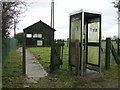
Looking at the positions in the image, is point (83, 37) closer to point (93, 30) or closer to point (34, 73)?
point (93, 30)

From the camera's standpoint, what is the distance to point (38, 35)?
1660 inches

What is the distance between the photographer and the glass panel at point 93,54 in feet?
29.2

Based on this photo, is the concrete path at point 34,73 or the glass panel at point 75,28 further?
the glass panel at point 75,28

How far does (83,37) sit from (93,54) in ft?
3.02

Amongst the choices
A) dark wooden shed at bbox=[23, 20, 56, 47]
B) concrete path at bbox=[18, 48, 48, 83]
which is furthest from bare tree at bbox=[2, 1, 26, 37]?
dark wooden shed at bbox=[23, 20, 56, 47]

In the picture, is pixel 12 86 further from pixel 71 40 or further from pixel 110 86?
pixel 71 40

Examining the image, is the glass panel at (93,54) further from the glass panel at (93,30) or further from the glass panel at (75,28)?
the glass panel at (75,28)

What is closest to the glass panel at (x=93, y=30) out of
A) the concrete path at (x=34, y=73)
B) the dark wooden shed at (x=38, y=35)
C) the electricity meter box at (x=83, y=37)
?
the electricity meter box at (x=83, y=37)

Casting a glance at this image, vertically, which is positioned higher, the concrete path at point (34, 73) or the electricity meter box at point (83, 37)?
the electricity meter box at point (83, 37)

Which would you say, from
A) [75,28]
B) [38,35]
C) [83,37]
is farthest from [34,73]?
[38,35]

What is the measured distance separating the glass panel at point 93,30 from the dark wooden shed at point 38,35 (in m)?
31.9

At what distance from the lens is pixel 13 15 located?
11312 millimetres

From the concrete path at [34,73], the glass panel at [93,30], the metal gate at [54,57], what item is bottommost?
the concrete path at [34,73]

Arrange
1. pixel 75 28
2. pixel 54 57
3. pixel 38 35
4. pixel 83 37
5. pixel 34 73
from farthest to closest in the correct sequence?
1. pixel 38 35
2. pixel 83 37
3. pixel 75 28
4. pixel 54 57
5. pixel 34 73
